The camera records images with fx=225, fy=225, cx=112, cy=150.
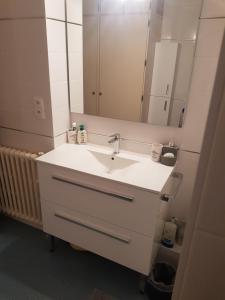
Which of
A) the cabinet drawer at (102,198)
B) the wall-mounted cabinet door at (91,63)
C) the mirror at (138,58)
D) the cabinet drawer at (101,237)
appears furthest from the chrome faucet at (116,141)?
the cabinet drawer at (101,237)

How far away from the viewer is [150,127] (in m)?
1.53

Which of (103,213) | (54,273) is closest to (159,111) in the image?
(103,213)

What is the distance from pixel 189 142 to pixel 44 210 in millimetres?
1086

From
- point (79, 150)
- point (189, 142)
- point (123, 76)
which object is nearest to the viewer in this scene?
point (189, 142)

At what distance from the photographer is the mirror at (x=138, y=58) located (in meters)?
1.29

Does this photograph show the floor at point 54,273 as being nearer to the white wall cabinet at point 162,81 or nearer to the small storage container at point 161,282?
the small storage container at point 161,282

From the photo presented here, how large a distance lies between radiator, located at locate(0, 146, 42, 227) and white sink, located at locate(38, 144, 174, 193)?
0.28 m

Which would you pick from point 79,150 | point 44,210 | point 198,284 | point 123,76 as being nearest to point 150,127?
Answer: point 123,76

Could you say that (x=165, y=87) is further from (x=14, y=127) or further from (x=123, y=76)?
(x=14, y=127)

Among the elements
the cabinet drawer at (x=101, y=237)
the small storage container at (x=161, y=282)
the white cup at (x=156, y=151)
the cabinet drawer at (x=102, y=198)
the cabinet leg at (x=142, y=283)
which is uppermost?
the white cup at (x=156, y=151)

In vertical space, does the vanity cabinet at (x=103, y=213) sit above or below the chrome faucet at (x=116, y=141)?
below

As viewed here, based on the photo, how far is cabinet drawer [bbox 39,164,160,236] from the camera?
1.20 m

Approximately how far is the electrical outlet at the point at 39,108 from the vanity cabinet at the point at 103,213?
13.8 inches

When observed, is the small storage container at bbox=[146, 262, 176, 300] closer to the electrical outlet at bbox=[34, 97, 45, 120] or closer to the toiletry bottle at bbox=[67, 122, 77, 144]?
the toiletry bottle at bbox=[67, 122, 77, 144]
